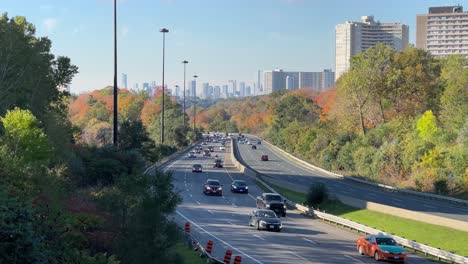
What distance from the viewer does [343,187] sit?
224ft

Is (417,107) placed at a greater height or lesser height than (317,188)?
greater

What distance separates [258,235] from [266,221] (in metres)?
1.79

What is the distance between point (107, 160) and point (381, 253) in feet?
67.8

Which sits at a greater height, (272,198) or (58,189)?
(58,189)

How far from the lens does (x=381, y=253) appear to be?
91.9 ft

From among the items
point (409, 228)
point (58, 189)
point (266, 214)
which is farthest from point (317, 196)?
point (58, 189)

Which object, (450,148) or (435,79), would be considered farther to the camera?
(435,79)

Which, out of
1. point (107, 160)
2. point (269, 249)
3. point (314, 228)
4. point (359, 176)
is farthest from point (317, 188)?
point (359, 176)

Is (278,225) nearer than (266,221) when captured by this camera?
No

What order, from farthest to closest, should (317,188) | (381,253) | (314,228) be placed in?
(317,188) < (314,228) < (381,253)

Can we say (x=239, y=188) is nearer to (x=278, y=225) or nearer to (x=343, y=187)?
(x=343, y=187)

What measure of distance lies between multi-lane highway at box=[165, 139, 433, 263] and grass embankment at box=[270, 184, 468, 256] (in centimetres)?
273

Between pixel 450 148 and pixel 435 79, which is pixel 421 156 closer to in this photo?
pixel 450 148

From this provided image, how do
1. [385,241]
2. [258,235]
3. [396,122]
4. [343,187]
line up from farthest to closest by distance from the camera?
[396,122] → [343,187] → [258,235] → [385,241]
